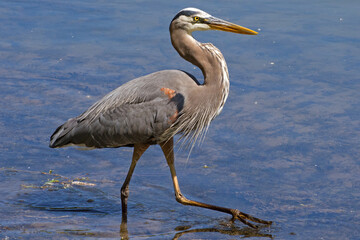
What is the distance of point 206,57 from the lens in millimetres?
5961

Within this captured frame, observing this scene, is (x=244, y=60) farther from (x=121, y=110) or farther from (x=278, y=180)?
(x=121, y=110)

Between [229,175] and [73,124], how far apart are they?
1.69 metres

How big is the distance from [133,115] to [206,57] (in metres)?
0.87

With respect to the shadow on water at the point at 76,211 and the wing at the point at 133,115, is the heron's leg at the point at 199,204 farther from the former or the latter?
the wing at the point at 133,115

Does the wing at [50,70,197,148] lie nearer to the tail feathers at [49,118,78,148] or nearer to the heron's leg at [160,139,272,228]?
the tail feathers at [49,118,78,148]

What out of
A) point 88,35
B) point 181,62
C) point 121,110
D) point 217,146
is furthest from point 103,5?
point 121,110

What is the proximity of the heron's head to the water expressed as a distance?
1.67 m

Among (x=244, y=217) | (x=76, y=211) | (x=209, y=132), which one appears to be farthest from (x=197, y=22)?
(x=209, y=132)

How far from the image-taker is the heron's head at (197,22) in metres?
5.97

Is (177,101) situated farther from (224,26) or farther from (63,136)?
(63,136)

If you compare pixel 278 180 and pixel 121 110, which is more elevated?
pixel 121 110

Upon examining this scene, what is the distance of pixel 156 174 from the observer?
23.0ft

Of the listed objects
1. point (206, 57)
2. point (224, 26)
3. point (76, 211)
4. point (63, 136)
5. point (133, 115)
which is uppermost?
point (224, 26)

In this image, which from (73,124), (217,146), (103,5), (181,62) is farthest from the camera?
(103,5)
